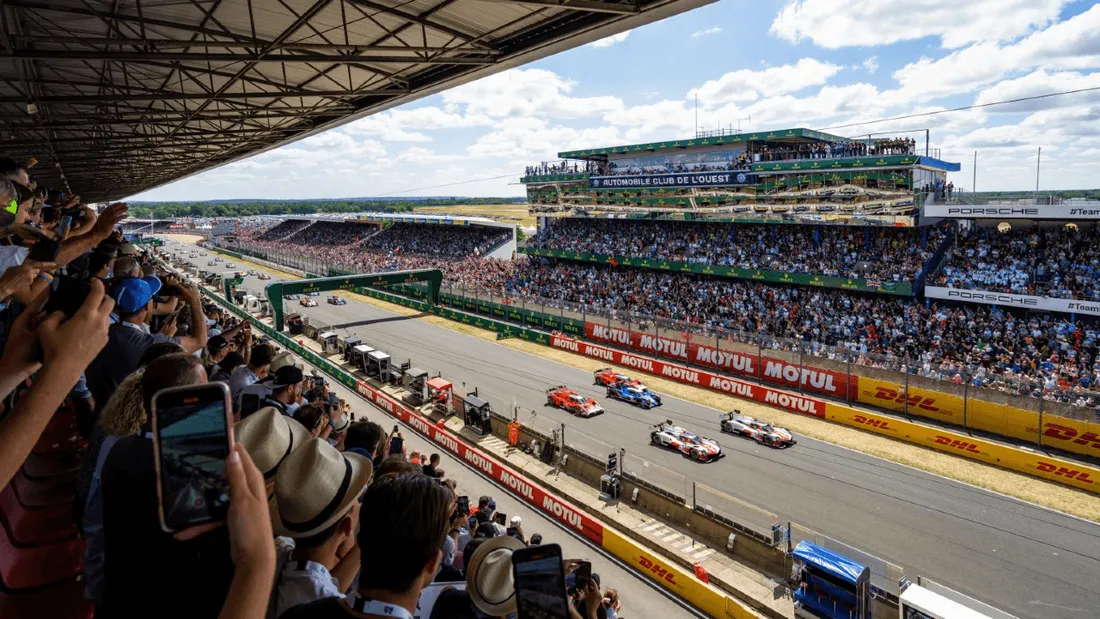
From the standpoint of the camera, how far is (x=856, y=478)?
17703 millimetres

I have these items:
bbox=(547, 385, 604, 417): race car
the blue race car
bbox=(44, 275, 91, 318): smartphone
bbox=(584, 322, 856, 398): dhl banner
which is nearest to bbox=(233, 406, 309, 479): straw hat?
bbox=(44, 275, 91, 318): smartphone

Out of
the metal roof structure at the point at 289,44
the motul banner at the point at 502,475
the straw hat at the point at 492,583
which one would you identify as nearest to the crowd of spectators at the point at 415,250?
the motul banner at the point at 502,475

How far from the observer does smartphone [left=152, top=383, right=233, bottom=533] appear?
1751 millimetres

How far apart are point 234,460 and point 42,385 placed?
611 mm

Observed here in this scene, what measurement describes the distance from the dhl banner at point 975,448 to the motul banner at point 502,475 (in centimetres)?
1190

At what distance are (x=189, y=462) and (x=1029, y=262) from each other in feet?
105

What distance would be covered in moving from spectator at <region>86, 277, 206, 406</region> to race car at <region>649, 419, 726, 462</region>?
54.3 ft

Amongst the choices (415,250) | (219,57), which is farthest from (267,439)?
(415,250)

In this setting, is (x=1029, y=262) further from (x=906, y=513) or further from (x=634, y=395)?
(x=634, y=395)

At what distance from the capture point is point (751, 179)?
34656mm

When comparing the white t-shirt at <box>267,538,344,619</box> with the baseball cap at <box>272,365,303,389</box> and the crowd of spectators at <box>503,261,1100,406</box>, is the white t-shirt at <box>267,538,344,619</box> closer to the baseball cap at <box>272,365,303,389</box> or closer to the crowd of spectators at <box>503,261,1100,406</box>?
the baseball cap at <box>272,365,303,389</box>

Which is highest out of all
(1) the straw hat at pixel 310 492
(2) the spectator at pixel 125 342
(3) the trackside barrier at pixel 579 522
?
(2) the spectator at pixel 125 342

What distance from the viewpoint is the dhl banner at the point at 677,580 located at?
11625mm

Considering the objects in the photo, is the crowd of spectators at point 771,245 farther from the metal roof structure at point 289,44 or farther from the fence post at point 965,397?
the metal roof structure at point 289,44
